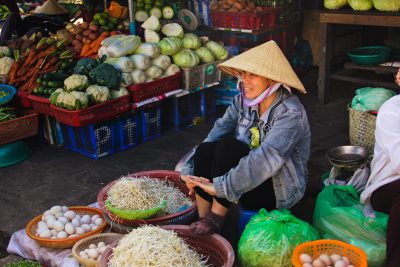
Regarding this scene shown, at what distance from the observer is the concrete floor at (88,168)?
4.05 m

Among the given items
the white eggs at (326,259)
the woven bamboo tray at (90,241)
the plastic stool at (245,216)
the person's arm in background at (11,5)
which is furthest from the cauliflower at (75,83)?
the person's arm in background at (11,5)

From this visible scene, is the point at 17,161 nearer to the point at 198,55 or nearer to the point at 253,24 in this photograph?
the point at 198,55

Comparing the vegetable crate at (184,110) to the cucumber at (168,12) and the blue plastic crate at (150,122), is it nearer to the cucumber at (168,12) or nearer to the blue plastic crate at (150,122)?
the blue plastic crate at (150,122)

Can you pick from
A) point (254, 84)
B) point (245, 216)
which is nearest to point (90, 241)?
point (245, 216)

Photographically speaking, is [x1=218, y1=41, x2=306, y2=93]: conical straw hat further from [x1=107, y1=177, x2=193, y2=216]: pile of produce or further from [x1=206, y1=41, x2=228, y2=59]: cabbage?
[x1=206, y1=41, x2=228, y2=59]: cabbage

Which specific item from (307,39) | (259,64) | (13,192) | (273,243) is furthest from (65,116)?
(307,39)

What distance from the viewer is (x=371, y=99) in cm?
415

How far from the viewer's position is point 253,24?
6.27 meters

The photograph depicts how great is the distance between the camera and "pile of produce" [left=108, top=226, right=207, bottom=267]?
2.49 m

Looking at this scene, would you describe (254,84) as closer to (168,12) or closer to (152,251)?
(152,251)

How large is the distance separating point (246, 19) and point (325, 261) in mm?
4372

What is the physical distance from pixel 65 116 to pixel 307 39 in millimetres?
4374

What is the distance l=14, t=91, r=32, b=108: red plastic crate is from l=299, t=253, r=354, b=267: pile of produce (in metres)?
3.81

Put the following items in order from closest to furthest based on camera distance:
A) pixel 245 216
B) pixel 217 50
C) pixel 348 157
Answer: pixel 245 216 < pixel 348 157 < pixel 217 50
